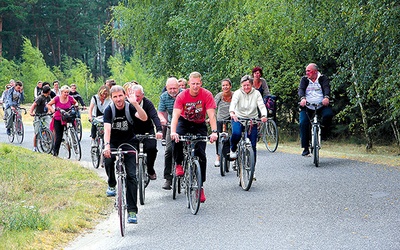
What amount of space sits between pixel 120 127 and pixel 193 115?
1.53m

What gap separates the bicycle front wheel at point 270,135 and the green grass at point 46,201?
535 centimetres

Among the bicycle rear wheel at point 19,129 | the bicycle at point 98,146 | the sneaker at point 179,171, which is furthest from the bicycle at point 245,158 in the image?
the bicycle rear wheel at point 19,129

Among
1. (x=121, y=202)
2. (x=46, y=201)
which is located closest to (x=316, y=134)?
(x=46, y=201)

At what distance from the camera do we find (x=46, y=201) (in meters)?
11.9

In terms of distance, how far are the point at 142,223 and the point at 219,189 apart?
120 inches

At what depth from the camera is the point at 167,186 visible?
12727 mm

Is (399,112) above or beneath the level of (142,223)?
above

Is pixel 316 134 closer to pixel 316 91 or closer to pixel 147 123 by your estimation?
pixel 316 91

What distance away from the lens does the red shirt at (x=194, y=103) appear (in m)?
11.1

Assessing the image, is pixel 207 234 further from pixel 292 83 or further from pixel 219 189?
pixel 292 83

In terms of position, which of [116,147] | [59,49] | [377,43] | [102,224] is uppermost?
[59,49]

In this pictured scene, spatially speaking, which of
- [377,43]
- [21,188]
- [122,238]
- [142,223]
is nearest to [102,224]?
[142,223]

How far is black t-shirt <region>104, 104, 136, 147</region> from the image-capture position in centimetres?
991

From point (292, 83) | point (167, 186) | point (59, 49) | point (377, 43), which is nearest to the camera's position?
point (167, 186)
